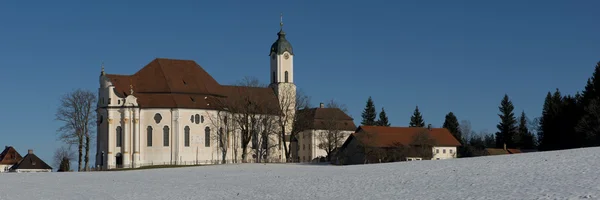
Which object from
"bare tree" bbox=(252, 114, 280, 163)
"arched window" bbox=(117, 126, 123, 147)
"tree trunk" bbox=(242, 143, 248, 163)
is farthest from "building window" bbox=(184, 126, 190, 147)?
A: "bare tree" bbox=(252, 114, 280, 163)

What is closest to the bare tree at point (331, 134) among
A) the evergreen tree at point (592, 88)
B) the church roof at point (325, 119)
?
the church roof at point (325, 119)

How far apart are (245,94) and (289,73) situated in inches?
440

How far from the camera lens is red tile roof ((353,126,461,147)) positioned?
294 ft

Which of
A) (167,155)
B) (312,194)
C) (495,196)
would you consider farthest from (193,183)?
(167,155)

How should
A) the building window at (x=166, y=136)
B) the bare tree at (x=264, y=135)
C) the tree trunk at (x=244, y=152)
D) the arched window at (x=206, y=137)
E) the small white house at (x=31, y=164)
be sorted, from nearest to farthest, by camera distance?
the building window at (x=166, y=136) < the tree trunk at (x=244, y=152) < the arched window at (x=206, y=137) < the bare tree at (x=264, y=135) < the small white house at (x=31, y=164)

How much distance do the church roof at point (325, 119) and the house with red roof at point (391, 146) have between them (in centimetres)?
542

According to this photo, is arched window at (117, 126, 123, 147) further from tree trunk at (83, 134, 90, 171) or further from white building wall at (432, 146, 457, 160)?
white building wall at (432, 146, 457, 160)

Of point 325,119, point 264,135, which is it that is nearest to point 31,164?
point 264,135

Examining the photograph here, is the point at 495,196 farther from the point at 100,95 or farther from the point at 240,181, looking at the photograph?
the point at 100,95

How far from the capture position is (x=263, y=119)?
297ft

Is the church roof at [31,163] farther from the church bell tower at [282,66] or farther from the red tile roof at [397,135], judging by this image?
the red tile roof at [397,135]

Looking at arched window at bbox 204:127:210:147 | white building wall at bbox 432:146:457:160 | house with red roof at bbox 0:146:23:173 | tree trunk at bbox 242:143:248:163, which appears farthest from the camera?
house with red roof at bbox 0:146:23:173

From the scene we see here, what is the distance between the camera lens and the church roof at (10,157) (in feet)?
392

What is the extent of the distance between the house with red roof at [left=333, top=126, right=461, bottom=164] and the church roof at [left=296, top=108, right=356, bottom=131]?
542cm
